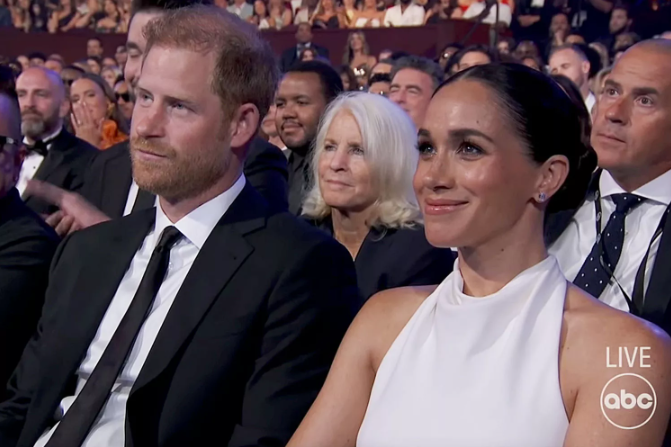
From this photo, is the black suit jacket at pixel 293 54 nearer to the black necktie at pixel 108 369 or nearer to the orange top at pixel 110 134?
the orange top at pixel 110 134

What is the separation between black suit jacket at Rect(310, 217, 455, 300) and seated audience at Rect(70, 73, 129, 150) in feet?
11.0

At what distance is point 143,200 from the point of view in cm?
313

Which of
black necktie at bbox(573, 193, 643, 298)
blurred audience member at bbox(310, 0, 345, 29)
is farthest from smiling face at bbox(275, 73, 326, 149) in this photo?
blurred audience member at bbox(310, 0, 345, 29)

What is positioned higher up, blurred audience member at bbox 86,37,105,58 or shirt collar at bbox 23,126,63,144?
shirt collar at bbox 23,126,63,144

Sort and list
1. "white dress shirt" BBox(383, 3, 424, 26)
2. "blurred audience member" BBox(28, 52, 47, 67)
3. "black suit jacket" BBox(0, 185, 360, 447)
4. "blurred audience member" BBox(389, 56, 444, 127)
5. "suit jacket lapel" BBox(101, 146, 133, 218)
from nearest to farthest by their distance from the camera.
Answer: "black suit jacket" BBox(0, 185, 360, 447), "suit jacket lapel" BBox(101, 146, 133, 218), "blurred audience member" BBox(389, 56, 444, 127), "white dress shirt" BBox(383, 3, 424, 26), "blurred audience member" BBox(28, 52, 47, 67)

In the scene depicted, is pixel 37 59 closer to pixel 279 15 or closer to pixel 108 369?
pixel 279 15

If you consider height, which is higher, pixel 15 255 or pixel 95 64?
pixel 15 255

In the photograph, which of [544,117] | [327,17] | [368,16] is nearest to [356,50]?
[368,16]

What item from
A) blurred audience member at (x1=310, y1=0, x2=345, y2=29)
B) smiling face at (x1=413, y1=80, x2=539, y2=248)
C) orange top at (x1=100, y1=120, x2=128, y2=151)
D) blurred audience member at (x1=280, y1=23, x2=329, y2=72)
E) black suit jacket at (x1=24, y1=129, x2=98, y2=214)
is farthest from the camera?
blurred audience member at (x1=310, y1=0, x2=345, y2=29)

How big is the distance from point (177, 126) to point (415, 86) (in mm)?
3240

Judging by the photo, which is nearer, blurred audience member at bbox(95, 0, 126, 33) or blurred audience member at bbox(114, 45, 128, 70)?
blurred audience member at bbox(114, 45, 128, 70)

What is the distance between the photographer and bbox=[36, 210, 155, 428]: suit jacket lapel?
211 centimetres

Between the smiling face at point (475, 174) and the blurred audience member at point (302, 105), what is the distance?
274 centimetres

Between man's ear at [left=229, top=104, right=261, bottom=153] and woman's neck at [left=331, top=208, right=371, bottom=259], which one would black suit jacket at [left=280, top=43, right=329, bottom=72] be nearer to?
woman's neck at [left=331, top=208, right=371, bottom=259]
